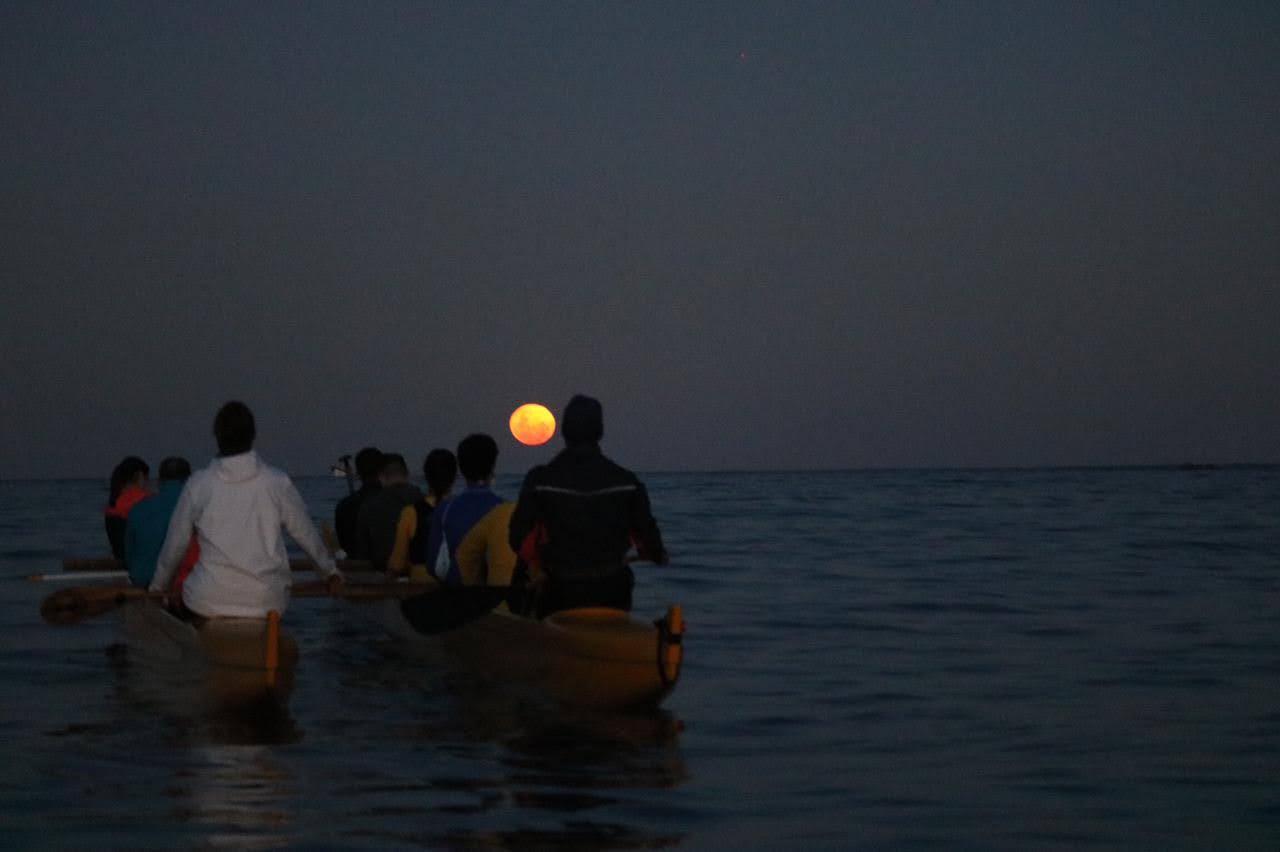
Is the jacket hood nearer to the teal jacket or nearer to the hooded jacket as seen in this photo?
the hooded jacket

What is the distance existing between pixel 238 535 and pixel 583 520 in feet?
6.72

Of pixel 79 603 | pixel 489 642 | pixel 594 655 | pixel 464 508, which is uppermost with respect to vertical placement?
pixel 464 508

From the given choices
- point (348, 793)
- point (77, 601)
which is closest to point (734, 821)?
point (348, 793)

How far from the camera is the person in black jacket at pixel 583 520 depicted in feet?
32.5

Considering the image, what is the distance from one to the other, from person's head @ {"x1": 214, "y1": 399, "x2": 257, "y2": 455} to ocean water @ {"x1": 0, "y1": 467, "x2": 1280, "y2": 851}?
173 cm

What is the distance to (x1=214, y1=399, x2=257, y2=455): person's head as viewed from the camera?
930 cm

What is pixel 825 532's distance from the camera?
126ft

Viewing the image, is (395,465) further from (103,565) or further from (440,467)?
(103,565)

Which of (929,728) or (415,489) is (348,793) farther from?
(415,489)

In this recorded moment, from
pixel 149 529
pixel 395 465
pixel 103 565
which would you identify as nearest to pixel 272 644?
pixel 149 529

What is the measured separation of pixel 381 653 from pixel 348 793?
7.04 metres

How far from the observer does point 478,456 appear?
39.0 feet

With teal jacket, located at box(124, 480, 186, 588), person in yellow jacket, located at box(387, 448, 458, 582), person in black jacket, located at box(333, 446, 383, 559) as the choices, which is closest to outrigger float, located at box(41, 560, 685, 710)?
teal jacket, located at box(124, 480, 186, 588)

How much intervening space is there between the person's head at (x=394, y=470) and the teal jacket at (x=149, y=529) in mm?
3702
